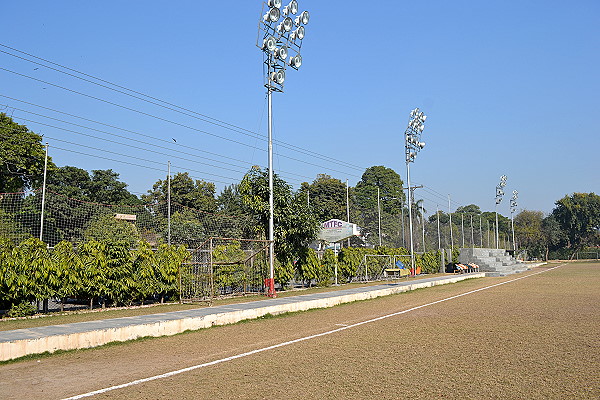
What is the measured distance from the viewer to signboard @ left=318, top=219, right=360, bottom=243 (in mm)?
28570

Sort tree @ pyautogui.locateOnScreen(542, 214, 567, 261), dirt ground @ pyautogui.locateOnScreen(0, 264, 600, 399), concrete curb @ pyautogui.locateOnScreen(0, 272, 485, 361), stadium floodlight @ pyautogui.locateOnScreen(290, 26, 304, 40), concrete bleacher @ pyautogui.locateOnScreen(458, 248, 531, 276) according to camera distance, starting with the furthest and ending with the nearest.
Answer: tree @ pyautogui.locateOnScreen(542, 214, 567, 261) → concrete bleacher @ pyautogui.locateOnScreen(458, 248, 531, 276) → stadium floodlight @ pyautogui.locateOnScreen(290, 26, 304, 40) → concrete curb @ pyautogui.locateOnScreen(0, 272, 485, 361) → dirt ground @ pyautogui.locateOnScreen(0, 264, 600, 399)

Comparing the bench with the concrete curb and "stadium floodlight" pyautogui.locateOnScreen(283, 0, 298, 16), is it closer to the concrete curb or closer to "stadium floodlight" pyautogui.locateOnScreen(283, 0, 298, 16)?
"stadium floodlight" pyautogui.locateOnScreen(283, 0, 298, 16)

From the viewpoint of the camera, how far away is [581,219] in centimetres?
9231

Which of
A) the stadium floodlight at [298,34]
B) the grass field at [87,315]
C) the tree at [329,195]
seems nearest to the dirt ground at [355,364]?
the grass field at [87,315]

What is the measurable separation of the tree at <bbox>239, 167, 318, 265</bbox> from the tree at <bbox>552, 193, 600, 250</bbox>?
83769mm

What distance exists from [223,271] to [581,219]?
90.5m

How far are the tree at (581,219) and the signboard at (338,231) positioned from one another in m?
76.5

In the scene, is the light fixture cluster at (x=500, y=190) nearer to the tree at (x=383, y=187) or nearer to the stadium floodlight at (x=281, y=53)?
the tree at (x=383, y=187)

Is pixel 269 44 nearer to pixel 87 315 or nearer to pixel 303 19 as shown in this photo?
pixel 303 19

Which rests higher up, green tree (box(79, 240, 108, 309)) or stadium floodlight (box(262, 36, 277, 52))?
stadium floodlight (box(262, 36, 277, 52))

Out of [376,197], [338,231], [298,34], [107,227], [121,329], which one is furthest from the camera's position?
[376,197]

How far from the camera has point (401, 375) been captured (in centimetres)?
640

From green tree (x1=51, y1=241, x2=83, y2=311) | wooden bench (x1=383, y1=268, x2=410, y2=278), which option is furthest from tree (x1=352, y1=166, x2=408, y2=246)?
green tree (x1=51, y1=241, x2=83, y2=311)

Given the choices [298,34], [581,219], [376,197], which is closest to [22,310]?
[298,34]
